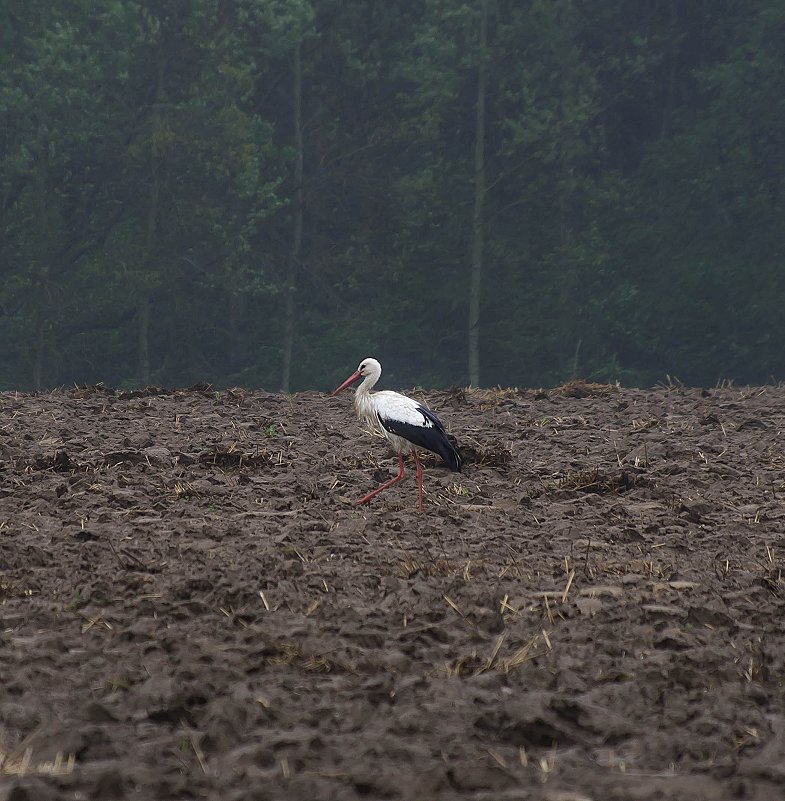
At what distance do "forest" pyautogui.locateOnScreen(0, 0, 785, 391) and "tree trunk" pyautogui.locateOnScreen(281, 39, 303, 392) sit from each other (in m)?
0.09

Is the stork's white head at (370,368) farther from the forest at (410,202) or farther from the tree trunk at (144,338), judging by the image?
the tree trunk at (144,338)

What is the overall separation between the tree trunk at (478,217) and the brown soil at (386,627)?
26494mm

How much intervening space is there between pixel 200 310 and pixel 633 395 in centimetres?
2299

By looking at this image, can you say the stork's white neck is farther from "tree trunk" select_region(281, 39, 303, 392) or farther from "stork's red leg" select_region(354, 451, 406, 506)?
"tree trunk" select_region(281, 39, 303, 392)

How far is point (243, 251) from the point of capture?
123ft

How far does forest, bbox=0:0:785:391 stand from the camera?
123 ft

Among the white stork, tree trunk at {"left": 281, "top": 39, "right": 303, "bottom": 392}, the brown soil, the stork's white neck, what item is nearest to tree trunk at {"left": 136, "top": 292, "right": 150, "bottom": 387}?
tree trunk at {"left": 281, "top": 39, "right": 303, "bottom": 392}

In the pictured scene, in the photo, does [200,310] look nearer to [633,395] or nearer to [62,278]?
[62,278]

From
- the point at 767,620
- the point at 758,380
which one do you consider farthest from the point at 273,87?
the point at 767,620

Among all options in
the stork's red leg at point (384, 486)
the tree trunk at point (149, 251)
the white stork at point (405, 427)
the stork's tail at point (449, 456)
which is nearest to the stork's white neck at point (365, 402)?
the white stork at point (405, 427)

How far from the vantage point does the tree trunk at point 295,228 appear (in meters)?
38.6

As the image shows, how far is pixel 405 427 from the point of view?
10.5 meters

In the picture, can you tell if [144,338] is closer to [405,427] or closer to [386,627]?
[405,427]

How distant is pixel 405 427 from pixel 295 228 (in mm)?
29915
